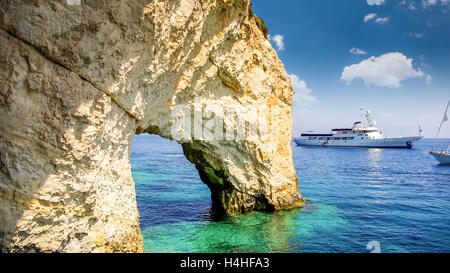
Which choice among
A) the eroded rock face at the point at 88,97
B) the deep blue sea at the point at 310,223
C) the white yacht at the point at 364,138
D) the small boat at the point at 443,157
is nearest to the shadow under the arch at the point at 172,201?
the deep blue sea at the point at 310,223

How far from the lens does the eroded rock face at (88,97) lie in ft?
16.2

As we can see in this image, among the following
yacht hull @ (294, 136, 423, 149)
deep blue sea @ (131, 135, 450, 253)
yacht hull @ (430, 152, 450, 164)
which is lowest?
deep blue sea @ (131, 135, 450, 253)

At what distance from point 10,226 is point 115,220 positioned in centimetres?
252

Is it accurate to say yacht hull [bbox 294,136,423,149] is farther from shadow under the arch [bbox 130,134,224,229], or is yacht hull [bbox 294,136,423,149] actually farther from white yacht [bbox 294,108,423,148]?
shadow under the arch [bbox 130,134,224,229]

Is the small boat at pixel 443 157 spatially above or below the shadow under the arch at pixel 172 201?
above

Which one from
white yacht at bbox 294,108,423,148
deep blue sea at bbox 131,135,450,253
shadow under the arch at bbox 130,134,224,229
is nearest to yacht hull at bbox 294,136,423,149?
white yacht at bbox 294,108,423,148

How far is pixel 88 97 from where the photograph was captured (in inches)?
230

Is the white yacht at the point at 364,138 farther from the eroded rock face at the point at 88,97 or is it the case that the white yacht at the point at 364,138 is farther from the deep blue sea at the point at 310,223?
the eroded rock face at the point at 88,97

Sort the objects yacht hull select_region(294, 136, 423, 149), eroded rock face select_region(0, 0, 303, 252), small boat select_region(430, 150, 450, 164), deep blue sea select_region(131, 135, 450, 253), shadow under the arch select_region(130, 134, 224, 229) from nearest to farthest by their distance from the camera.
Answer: eroded rock face select_region(0, 0, 303, 252), deep blue sea select_region(131, 135, 450, 253), shadow under the arch select_region(130, 134, 224, 229), small boat select_region(430, 150, 450, 164), yacht hull select_region(294, 136, 423, 149)

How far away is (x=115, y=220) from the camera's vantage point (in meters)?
7.21

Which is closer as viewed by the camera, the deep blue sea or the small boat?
the deep blue sea

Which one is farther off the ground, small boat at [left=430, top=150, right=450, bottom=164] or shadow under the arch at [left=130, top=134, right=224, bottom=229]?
small boat at [left=430, top=150, right=450, bottom=164]

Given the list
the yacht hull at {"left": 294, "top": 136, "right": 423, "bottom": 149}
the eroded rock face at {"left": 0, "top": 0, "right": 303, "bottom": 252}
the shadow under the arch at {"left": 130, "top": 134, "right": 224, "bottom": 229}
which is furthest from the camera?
the yacht hull at {"left": 294, "top": 136, "right": 423, "bottom": 149}

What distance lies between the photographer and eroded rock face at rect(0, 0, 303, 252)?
494 centimetres
